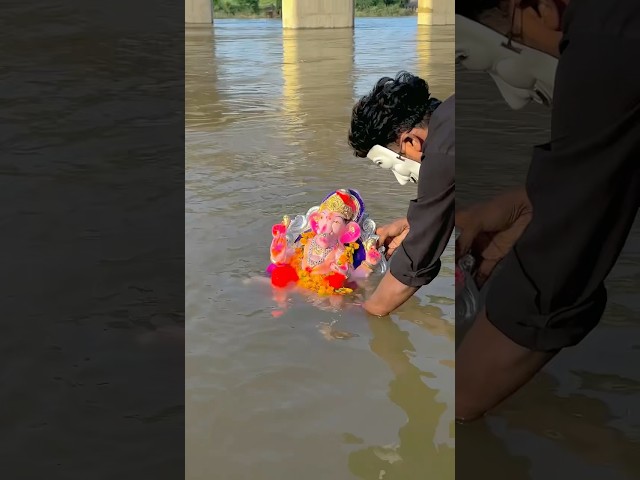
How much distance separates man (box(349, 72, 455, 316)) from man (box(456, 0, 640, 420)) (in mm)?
817

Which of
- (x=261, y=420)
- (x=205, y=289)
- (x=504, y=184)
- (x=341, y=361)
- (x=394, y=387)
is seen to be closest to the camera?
(x=504, y=184)

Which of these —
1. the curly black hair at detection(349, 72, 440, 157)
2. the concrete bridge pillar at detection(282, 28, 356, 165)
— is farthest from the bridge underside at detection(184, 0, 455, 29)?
the curly black hair at detection(349, 72, 440, 157)

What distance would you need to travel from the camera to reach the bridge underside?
23469mm

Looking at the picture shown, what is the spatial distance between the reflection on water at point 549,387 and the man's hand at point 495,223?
4 centimetres

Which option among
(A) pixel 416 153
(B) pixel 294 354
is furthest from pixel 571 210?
(B) pixel 294 354

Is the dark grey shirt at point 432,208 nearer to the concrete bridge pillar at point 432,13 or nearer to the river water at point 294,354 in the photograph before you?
the river water at point 294,354

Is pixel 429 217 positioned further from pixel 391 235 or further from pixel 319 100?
pixel 319 100

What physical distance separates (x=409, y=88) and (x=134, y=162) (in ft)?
8.68

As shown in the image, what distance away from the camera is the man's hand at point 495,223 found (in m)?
1.41

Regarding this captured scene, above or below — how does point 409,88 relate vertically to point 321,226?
above

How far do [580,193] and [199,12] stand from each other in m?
24.2

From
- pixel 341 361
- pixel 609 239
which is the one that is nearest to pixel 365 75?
pixel 341 361

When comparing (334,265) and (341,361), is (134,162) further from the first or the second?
(341,361)

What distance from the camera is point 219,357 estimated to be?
100 inches
